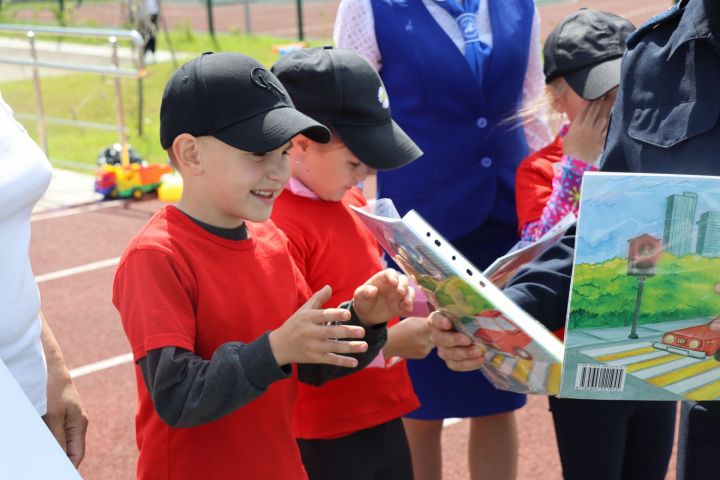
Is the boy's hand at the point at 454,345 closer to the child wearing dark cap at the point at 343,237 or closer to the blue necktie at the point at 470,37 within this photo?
the child wearing dark cap at the point at 343,237

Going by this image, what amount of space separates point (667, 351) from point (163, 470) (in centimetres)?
105

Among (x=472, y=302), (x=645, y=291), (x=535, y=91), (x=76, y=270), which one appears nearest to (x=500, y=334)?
(x=472, y=302)

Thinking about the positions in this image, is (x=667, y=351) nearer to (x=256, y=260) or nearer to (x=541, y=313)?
(x=541, y=313)

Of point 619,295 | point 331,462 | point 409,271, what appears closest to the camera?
point 619,295

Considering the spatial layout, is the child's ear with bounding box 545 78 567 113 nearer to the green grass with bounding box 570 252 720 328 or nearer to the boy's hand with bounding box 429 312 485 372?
the boy's hand with bounding box 429 312 485 372

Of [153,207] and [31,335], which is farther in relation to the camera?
[153,207]

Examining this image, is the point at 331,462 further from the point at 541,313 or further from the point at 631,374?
the point at 631,374

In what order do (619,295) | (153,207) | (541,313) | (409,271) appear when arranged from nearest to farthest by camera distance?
1. (619,295)
2. (409,271)
3. (541,313)
4. (153,207)

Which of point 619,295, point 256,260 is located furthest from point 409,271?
point 619,295

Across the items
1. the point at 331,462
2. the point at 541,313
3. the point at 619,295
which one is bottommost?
the point at 331,462

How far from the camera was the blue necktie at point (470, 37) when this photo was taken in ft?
9.95

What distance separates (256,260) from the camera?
7.15 ft

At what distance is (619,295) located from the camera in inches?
69.9

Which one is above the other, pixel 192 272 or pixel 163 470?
pixel 192 272
